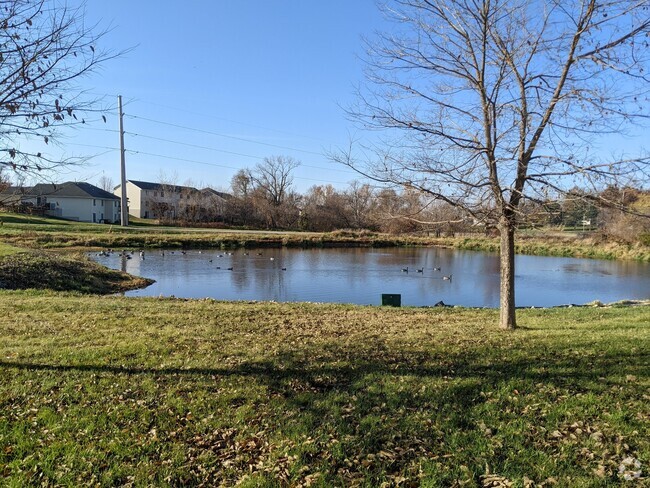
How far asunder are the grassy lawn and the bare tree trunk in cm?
112

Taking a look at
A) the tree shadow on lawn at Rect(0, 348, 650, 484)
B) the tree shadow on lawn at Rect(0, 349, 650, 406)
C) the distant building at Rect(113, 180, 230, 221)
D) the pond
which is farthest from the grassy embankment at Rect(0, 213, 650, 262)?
the tree shadow on lawn at Rect(0, 348, 650, 484)

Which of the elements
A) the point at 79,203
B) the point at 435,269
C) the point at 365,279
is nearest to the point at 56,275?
the point at 365,279

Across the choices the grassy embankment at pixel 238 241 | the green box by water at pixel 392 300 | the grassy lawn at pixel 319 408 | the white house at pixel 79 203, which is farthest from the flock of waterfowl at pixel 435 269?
the white house at pixel 79 203

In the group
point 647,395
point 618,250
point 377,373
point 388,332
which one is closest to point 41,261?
point 388,332

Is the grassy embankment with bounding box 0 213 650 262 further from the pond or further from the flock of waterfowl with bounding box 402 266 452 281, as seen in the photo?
the flock of waterfowl with bounding box 402 266 452 281

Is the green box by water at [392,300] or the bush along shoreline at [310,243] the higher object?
the bush along shoreline at [310,243]

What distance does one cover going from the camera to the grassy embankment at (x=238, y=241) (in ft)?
118

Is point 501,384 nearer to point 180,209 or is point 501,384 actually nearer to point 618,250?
point 618,250

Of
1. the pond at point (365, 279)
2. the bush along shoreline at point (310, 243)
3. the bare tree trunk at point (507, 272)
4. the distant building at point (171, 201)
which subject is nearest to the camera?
the bare tree trunk at point (507, 272)

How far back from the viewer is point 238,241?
4244cm

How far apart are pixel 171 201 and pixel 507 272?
7390 centimetres

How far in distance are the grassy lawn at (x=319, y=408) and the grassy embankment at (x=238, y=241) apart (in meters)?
28.5

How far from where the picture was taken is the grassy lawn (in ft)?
12.1

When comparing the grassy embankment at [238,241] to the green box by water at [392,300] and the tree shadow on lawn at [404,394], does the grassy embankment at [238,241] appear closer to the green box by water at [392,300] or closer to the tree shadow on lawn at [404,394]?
the green box by water at [392,300]
